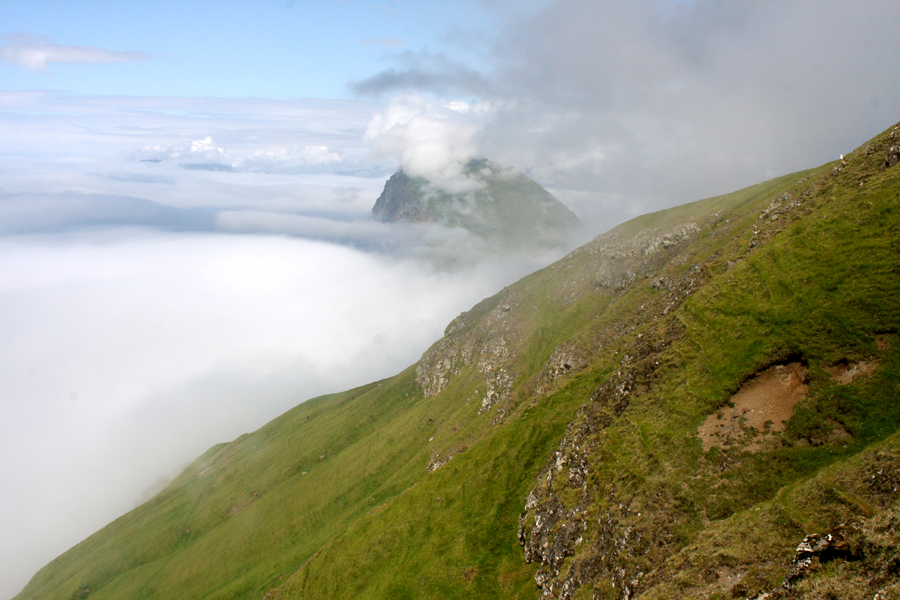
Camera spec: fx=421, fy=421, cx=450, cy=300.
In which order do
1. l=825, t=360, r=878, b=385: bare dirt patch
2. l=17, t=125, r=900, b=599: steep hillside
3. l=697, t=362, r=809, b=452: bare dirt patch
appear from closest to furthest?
l=17, t=125, r=900, b=599: steep hillside, l=825, t=360, r=878, b=385: bare dirt patch, l=697, t=362, r=809, b=452: bare dirt patch

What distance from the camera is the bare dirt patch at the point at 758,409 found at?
162 feet

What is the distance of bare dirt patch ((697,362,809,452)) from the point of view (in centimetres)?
4947

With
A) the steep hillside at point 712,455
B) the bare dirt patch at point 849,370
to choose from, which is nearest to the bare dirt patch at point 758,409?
the steep hillside at point 712,455

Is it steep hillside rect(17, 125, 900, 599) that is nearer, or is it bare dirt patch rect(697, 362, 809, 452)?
steep hillside rect(17, 125, 900, 599)

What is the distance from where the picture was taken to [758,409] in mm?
52156

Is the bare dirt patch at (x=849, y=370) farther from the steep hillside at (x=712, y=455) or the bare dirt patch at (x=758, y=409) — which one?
the bare dirt patch at (x=758, y=409)

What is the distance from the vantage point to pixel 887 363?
46125 millimetres

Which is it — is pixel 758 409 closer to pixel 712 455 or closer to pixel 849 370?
pixel 712 455

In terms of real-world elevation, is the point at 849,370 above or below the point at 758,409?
above

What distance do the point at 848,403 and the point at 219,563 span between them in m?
206

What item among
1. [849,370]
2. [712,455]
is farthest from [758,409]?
[849,370]

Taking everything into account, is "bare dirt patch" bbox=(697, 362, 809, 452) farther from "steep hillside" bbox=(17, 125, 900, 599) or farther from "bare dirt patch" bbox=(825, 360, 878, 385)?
"bare dirt patch" bbox=(825, 360, 878, 385)

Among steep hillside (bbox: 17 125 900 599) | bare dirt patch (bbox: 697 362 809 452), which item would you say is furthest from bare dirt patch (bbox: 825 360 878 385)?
bare dirt patch (bbox: 697 362 809 452)

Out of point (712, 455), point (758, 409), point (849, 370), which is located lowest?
point (712, 455)
